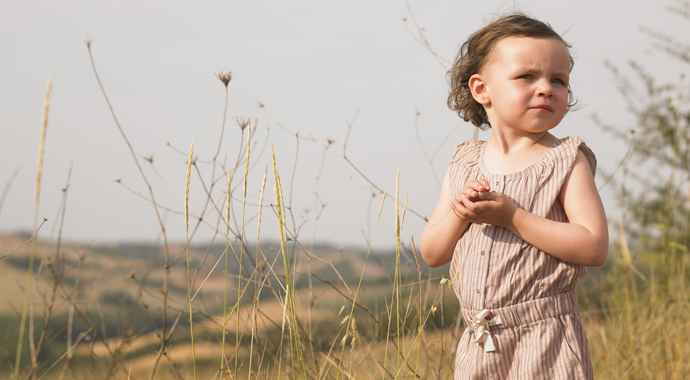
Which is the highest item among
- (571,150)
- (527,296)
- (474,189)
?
(571,150)

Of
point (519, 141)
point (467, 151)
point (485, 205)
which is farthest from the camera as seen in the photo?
point (467, 151)

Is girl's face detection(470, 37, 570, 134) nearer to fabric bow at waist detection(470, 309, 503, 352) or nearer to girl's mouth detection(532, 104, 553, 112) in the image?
girl's mouth detection(532, 104, 553, 112)

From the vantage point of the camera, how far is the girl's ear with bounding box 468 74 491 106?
5.41 feet

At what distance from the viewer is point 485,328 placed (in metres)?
1.49

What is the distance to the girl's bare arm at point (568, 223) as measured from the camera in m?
1.39

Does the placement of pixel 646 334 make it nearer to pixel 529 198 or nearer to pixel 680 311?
pixel 680 311

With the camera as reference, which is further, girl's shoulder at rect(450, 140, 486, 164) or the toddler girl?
girl's shoulder at rect(450, 140, 486, 164)

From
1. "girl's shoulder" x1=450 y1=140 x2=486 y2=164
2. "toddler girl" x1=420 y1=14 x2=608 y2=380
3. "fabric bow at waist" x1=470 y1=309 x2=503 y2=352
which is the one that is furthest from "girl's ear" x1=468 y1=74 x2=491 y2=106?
"fabric bow at waist" x1=470 y1=309 x2=503 y2=352

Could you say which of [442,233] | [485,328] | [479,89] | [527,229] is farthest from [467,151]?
[485,328]

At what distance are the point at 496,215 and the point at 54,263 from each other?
1441 millimetres

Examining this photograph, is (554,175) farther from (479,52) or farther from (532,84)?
(479,52)

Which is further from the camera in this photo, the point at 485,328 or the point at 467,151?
the point at 467,151

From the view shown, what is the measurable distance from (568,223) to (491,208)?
212mm

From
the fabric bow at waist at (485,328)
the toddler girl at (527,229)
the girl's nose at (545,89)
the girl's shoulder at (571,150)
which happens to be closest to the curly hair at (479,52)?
the toddler girl at (527,229)
